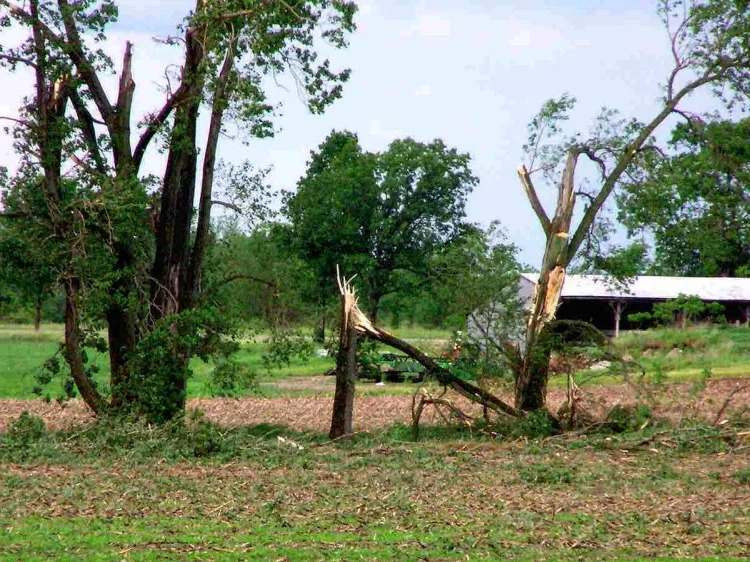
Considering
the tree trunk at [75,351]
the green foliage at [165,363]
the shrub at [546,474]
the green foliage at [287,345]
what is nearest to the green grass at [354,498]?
the shrub at [546,474]

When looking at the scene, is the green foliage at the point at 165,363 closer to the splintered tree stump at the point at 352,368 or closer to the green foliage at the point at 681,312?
the splintered tree stump at the point at 352,368

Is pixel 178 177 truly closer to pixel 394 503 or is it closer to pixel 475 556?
pixel 394 503

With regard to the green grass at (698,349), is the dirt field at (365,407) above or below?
below

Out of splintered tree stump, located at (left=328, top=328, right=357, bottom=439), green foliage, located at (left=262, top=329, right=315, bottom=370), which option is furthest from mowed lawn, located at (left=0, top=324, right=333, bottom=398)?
splintered tree stump, located at (left=328, top=328, right=357, bottom=439)

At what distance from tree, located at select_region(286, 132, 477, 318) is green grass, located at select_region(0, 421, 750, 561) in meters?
38.5

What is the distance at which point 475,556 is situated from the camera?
382 inches

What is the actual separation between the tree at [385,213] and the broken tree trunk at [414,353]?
37.0 m

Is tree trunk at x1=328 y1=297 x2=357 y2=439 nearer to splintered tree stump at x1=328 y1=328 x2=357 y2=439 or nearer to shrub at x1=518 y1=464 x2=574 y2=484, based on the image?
splintered tree stump at x1=328 y1=328 x2=357 y2=439

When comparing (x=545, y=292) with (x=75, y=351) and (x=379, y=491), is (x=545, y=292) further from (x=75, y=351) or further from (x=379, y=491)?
(x=75, y=351)

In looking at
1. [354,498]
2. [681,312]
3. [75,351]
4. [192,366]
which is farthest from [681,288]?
[354,498]

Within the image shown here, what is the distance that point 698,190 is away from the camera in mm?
28828

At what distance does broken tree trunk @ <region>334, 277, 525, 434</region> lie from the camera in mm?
17766

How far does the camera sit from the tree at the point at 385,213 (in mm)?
56281

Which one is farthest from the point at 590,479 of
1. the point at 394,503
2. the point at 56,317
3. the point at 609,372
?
the point at 56,317
